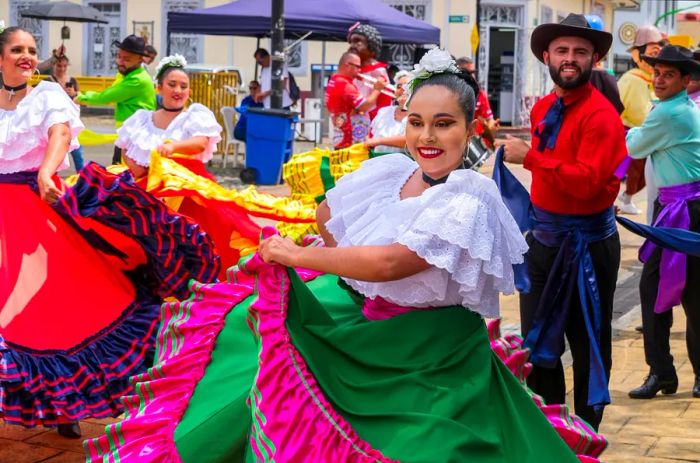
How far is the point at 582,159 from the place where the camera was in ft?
16.2

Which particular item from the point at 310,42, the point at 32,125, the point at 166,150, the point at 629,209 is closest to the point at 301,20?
the point at 629,209

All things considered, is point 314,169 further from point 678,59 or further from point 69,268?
point 69,268

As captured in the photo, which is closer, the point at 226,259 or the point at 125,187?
the point at 125,187

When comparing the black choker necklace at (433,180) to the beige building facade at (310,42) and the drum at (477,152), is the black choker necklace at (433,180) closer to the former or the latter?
the drum at (477,152)

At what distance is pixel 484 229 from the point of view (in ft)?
11.2

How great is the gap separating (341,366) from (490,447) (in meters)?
0.48

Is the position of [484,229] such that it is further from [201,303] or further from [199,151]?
[199,151]

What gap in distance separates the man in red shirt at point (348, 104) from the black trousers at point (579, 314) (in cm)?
431

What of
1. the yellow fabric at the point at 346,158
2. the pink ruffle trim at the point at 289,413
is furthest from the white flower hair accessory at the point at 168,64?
the pink ruffle trim at the point at 289,413

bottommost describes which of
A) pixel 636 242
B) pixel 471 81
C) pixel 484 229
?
Answer: pixel 636 242

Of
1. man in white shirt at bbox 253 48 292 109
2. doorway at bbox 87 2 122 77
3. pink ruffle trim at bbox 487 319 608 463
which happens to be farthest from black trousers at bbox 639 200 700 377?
doorway at bbox 87 2 122 77

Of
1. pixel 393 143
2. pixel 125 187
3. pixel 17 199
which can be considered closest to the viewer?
pixel 125 187

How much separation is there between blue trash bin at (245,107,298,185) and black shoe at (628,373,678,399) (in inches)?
417

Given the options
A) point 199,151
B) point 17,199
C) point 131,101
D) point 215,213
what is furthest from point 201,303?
point 131,101
